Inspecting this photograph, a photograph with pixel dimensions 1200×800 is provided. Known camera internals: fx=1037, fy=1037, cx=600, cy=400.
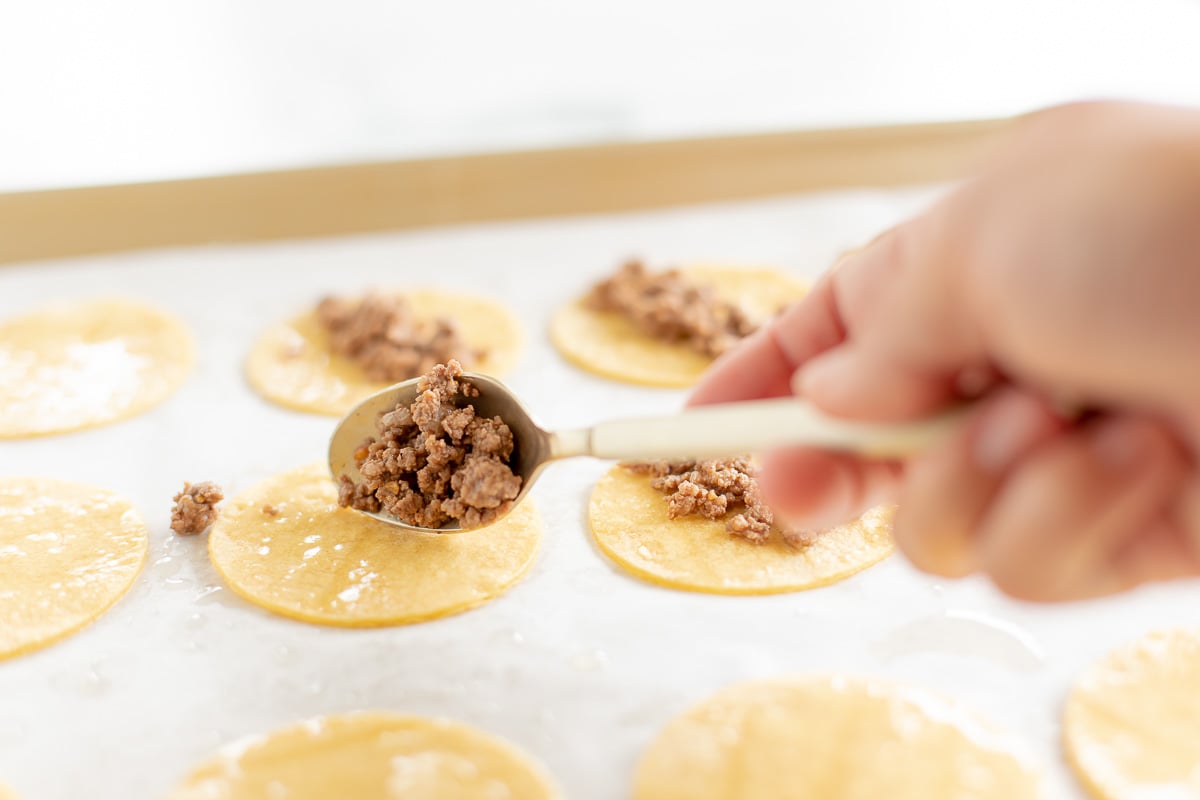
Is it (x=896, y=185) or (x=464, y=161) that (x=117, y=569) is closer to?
(x=464, y=161)

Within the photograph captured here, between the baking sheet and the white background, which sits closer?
the baking sheet

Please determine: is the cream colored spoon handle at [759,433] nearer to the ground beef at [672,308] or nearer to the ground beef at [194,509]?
the ground beef at [194,509]

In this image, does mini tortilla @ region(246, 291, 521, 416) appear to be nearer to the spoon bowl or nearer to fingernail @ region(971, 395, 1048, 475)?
the spoon bowl

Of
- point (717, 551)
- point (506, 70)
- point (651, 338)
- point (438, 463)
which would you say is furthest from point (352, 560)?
point (506, 70)

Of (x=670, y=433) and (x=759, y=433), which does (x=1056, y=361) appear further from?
(x=670, y=433)

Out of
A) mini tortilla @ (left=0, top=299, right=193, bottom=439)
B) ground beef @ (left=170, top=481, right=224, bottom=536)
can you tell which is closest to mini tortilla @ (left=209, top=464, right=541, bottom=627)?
ground beef @ (left=170, top=481, right=224, bottom=536)

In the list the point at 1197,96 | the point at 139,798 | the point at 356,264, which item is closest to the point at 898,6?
the point at 1197,96

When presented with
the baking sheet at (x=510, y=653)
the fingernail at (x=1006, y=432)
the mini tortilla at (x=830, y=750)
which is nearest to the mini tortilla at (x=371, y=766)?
the baking sheet at (x=510, y=653)
